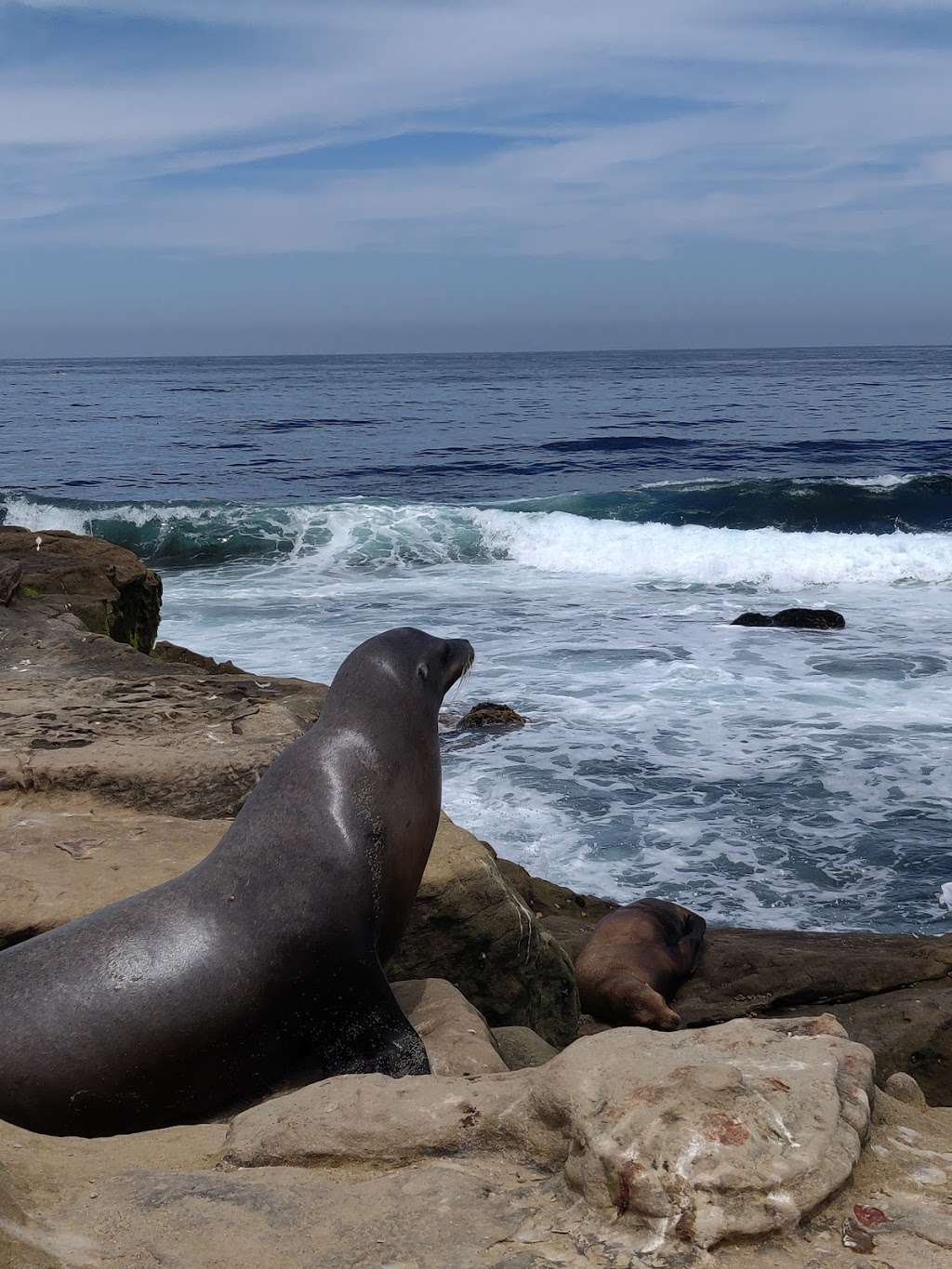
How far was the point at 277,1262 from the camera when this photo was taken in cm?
200

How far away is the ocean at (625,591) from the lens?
782 cm

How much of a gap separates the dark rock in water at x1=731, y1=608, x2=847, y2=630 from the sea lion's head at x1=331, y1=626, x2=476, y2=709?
9618 millimetres

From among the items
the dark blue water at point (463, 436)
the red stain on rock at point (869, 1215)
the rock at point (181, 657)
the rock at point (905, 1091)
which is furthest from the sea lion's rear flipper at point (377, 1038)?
the dark blue water at point (463, 436)

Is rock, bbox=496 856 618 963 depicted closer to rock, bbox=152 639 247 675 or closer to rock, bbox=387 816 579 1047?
rock, bbox=387 816 579 1047

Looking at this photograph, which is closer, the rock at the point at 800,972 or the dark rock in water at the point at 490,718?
the rock at the point at 800,972

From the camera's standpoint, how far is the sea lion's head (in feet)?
14.1

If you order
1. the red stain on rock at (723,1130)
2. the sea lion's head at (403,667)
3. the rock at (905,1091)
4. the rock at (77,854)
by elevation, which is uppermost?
the sea lion's head at (403,667)

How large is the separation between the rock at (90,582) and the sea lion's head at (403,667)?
4723 mm

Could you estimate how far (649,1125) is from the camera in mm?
2111

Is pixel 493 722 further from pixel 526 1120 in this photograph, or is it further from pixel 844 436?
pixel 844 436

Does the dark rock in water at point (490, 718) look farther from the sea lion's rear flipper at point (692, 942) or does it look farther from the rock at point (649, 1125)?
the rock at point (649, 1125)

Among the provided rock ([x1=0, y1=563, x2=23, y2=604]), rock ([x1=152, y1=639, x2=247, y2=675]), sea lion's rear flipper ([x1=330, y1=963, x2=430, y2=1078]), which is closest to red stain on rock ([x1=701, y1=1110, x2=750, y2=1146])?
sea lion's rear flipper ([x1=330, y1=963, x2=430, y2=1078])

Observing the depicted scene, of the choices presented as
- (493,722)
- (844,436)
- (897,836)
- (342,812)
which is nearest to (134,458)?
(844,436)

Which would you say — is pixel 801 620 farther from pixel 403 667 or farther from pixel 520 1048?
pixel 520 1048
